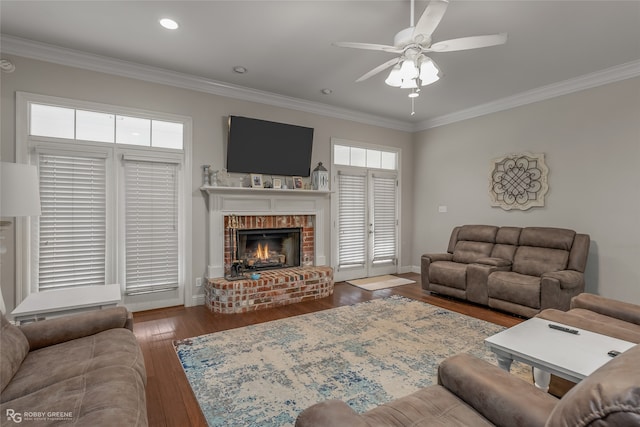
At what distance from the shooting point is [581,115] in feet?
13.2

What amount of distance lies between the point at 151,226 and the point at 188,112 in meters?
1.54

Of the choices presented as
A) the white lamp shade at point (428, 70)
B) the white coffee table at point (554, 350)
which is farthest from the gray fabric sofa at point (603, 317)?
the white lamp shade at point (428, 70)

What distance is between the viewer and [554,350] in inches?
70.7

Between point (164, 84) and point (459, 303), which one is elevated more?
point (164, 84)

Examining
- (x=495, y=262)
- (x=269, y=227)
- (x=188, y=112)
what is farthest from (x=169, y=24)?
(x=495, y=262)

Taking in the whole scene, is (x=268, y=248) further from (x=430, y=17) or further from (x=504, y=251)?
(x=430, y=17)

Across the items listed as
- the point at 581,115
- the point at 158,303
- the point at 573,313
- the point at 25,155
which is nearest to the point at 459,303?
the point at 573,313

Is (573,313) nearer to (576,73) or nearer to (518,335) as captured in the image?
(518,335)

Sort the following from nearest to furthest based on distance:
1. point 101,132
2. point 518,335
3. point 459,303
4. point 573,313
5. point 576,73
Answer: point 518,335, point 573,313, point 101,132, point 576,73, point 459,303

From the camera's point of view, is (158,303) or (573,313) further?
(158,303)

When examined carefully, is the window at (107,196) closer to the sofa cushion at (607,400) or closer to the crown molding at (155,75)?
the crown molding at (155,75)

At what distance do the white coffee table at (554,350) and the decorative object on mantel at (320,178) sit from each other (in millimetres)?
3318

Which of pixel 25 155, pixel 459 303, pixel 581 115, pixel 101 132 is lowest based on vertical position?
pixel 459 303

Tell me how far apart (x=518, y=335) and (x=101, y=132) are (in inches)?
176
